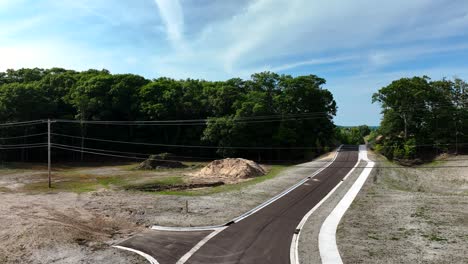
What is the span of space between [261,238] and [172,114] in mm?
56875

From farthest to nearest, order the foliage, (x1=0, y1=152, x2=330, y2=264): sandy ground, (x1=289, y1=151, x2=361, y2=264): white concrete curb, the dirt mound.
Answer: the foliage
the dirt mound
(x1=0, y1=152, x2=330, y2=264): sandy ground
(x1=289, y1=151, x2=361, y2=264): white concrete curb

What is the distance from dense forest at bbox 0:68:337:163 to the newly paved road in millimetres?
32805

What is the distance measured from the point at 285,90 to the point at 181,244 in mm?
51170

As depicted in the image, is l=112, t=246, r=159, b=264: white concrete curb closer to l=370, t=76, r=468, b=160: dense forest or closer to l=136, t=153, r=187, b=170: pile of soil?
l=136, t=153, r=187, b=170: pile of soil

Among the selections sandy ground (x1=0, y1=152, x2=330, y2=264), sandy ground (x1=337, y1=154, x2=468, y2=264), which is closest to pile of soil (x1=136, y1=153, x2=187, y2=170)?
sandy ground (x1=0, y1=152, x2=330, y2=264)

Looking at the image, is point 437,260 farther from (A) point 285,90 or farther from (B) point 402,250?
(A) point 285,90

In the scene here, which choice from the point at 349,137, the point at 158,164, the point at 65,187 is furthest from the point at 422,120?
the point at 65,187

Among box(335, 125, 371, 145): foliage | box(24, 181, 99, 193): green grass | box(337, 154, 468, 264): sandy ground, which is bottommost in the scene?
box(24, 181, 99, 193): green grass

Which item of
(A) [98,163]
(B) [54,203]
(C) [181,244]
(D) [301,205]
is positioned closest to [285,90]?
(A) [98,163]

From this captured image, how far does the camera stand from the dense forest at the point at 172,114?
59.5 m

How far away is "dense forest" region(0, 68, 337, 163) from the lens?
5950 cm

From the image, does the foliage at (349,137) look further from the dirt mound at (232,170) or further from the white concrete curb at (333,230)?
the white concrete curb at (333,230)

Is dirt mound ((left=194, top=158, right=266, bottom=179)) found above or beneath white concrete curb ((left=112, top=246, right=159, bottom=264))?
above

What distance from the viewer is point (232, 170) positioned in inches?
1687
